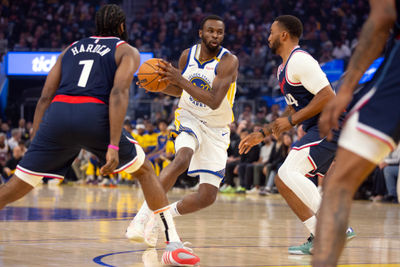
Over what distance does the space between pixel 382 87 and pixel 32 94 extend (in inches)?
876

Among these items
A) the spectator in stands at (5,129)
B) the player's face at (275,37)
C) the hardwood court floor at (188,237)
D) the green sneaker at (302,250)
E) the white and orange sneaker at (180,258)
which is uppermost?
the player's face at (275,37)

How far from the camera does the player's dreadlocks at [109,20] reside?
4953mm

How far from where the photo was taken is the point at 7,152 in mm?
19578

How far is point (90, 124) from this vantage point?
15.1 ft

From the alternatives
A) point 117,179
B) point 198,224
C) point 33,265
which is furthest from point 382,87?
point 117,179

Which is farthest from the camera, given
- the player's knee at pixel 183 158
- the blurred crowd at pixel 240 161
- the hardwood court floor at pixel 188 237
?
the blurred crowd at pixel 240 161

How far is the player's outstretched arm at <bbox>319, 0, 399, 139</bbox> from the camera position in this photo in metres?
3.03

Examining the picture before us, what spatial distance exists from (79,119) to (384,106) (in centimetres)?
235

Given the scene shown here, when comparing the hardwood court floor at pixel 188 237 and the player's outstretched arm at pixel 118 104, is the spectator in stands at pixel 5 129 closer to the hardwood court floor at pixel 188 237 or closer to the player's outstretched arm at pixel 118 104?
the hardwood court floor at pixel 188 237

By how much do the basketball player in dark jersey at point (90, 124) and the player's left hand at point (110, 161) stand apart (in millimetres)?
12

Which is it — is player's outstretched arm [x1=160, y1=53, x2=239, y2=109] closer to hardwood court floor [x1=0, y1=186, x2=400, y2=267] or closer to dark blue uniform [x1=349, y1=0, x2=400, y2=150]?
hardwood court floor [x1=0, y1=186, x2=400, y2=267]

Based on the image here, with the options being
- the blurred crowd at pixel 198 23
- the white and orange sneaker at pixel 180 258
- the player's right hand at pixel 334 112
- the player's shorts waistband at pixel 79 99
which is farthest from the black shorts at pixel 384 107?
the blurred crowd at pixel 198 23

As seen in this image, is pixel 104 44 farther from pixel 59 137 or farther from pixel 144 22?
pixel 144 22

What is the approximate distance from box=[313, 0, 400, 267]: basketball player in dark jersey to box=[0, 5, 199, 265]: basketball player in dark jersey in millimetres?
1892
